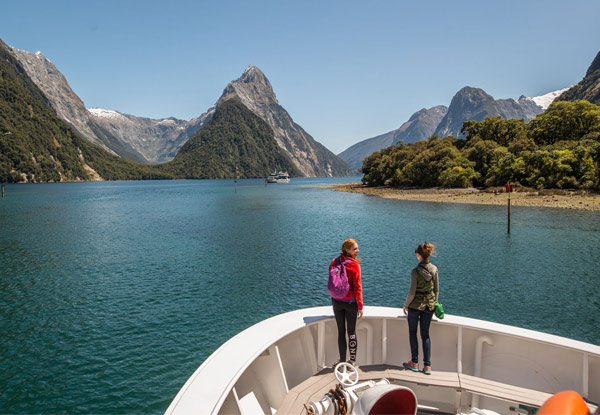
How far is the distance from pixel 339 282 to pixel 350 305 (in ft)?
1.61

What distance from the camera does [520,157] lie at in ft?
270

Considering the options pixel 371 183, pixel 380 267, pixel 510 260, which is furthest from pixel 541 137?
pixel 380 267

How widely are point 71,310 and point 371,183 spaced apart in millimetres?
137045

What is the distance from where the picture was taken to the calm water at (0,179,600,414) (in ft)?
37.0

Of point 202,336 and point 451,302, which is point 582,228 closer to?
point 451,302

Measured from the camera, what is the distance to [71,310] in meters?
16.7

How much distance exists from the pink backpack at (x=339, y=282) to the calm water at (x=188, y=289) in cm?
624

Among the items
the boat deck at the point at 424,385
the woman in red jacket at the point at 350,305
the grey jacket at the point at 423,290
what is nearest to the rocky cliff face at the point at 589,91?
the grey jacket at the point at 423,290

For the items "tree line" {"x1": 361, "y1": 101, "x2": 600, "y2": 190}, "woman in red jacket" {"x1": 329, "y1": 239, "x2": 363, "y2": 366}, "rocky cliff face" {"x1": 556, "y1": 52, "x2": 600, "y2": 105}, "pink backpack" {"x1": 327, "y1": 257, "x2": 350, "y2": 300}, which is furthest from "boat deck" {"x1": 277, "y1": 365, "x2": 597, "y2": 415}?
"rocky cliff face" {"x1": 556, "y1": 52, "x2": 600, "y2": 105}

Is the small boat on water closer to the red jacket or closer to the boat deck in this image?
the boat deck

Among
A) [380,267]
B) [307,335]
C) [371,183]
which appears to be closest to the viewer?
[307,335]

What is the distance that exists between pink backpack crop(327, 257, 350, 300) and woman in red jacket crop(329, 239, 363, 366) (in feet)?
0.23

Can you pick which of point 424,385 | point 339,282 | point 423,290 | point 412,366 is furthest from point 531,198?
point 339,282

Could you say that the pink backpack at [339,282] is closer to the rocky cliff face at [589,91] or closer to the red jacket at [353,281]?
the red jacket at [353,281]
